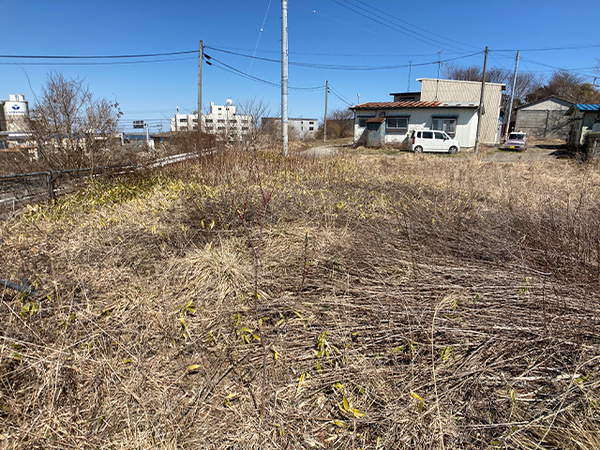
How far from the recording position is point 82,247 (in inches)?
127

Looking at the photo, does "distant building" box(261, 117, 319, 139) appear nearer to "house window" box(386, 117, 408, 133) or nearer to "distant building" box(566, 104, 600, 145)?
"house window" box(386, 117, 408, 133)

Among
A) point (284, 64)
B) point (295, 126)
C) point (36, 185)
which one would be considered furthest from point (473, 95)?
point (295, 126)

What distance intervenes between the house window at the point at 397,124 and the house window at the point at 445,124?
1.75m

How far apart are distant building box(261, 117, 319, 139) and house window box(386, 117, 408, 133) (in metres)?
6.72

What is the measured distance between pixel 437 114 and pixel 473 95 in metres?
6.48

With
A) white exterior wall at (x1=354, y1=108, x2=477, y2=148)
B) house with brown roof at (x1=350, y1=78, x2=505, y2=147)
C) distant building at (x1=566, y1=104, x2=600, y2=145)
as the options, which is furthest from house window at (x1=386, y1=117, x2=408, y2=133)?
distant building at (x1=566, y1=104, x2=600, y2=145)

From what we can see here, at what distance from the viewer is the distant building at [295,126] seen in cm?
852

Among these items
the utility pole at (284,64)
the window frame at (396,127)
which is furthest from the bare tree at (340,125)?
the utility pole at (284,64)

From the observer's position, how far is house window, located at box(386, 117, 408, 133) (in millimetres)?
22312

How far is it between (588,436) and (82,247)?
3895mm

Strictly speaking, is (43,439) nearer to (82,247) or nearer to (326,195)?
(82,247)

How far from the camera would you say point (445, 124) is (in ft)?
71.3

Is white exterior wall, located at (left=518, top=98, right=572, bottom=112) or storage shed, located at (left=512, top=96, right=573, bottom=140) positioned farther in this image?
white exterior wall, located at (left=518, top=98, right=572, bottom=112)

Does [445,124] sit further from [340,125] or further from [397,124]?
[340,125]
